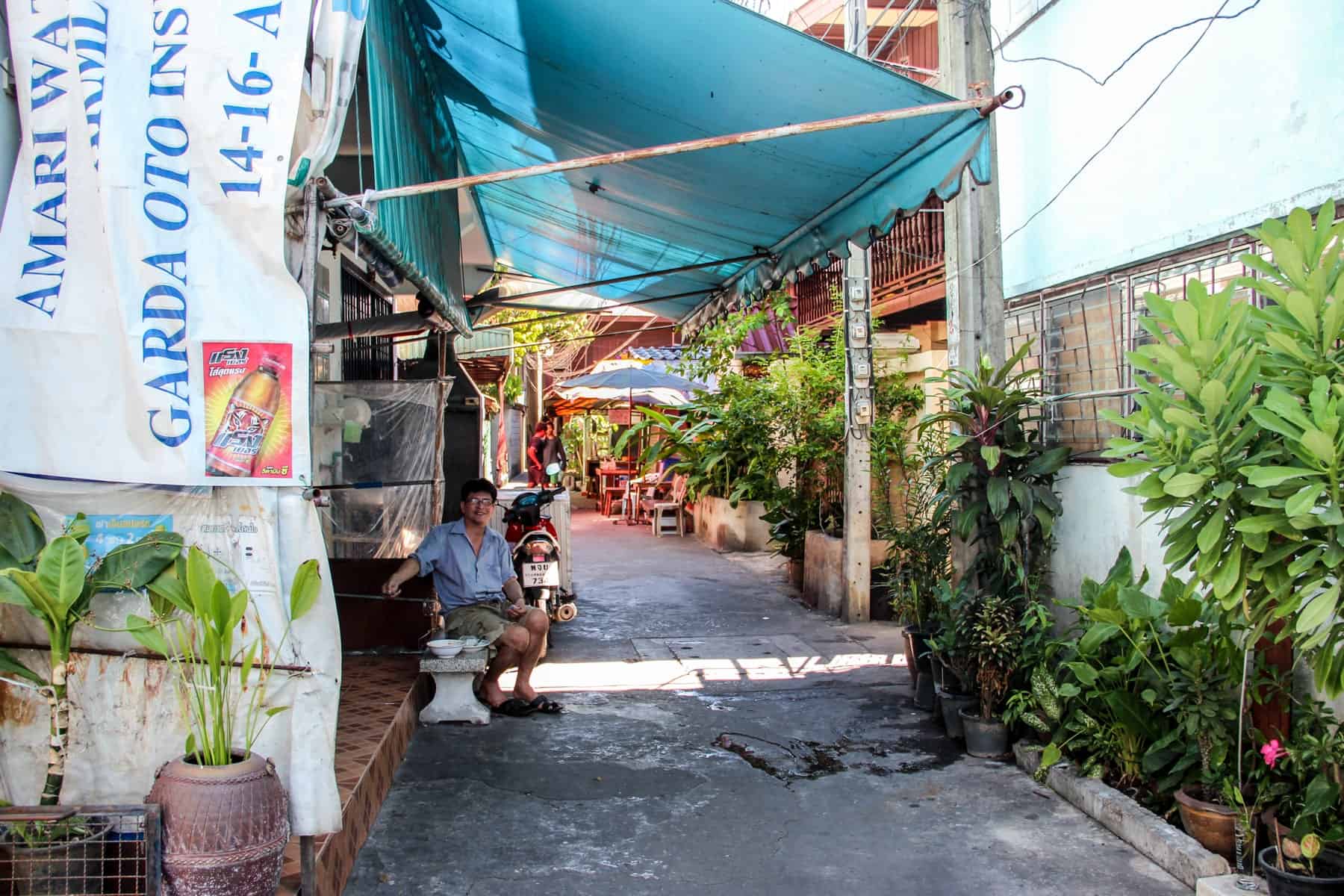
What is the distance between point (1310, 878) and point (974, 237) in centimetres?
407

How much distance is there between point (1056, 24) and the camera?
22.2 feet

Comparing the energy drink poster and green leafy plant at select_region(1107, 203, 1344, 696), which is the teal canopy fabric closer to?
the energy drink poster

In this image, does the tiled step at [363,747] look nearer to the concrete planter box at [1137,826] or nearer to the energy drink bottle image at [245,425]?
the energy drink bottle image at [245,425]

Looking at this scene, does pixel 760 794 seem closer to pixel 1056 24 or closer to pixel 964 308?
pixel 964 308

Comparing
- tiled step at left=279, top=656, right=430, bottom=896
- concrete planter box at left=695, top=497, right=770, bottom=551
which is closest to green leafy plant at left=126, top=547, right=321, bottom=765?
tiled step at left=279, top=656, right=430, bottom=896

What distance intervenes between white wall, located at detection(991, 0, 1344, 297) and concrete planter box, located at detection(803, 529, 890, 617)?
11.7ft

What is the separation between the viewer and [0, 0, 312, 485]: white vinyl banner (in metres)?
3.26

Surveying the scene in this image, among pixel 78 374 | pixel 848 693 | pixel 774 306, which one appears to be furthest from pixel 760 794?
pixel 774 306

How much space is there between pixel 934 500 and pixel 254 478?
5.24m

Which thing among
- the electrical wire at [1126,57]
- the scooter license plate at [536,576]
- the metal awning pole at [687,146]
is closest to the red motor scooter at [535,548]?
the scooter license plate at [536,576]

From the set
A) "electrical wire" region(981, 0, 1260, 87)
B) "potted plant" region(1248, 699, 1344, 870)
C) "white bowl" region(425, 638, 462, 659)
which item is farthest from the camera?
"white bowl" region(425, 638, 462, 659)

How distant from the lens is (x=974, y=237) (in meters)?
6.55

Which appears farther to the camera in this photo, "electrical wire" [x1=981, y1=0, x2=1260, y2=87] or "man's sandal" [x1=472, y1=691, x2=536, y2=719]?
"man's sandal" [x1=472, y1=691, x2=536, y2=719]

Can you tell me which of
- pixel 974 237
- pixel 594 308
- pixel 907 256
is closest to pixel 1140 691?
pixel 974 237
